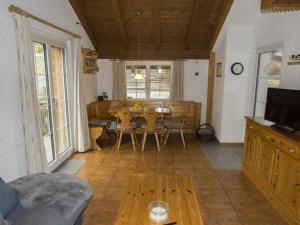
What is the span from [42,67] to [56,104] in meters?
0.74

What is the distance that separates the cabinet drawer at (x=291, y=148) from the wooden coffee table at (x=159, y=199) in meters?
1.14

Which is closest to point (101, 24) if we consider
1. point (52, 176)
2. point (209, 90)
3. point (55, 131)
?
point (55, 131)

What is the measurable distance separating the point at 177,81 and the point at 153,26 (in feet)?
5.31

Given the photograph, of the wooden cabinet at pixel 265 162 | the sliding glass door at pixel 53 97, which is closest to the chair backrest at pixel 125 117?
the sliding glass door at pixel 53 97

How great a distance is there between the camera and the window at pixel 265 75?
4039 mm

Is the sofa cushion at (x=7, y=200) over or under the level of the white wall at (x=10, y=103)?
under

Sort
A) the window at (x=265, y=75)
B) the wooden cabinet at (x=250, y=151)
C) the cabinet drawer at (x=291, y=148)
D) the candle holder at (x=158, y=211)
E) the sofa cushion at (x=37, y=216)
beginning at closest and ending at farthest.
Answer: the sofa cushion at (x=37, y=216)
the candle holder at (x=158, y=211)
the cabinet drawer at (x=291, y=148)
the wooden cabinet at (x=250, y=151)
the window at (x=265, y=75)

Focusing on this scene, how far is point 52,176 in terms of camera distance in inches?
94.5

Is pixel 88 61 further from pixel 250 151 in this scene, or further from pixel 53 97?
→ pixel 250 151

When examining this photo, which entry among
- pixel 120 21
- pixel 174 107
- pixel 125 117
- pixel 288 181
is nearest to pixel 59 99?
pixel 125 117

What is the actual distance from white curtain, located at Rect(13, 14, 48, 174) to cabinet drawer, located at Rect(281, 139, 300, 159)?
3030 mm

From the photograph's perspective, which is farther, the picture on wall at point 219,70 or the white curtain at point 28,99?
the picture on wall at point 219,70

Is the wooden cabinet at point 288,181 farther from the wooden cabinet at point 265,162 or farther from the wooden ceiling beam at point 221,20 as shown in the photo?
the wooden ceiling beam at point 221,20

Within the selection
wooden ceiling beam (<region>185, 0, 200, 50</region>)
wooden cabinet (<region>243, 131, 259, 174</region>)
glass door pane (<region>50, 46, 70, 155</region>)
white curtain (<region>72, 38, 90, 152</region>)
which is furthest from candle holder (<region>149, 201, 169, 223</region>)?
wooden ceiling beam (<region>185, 0, 200, 50</region>)
